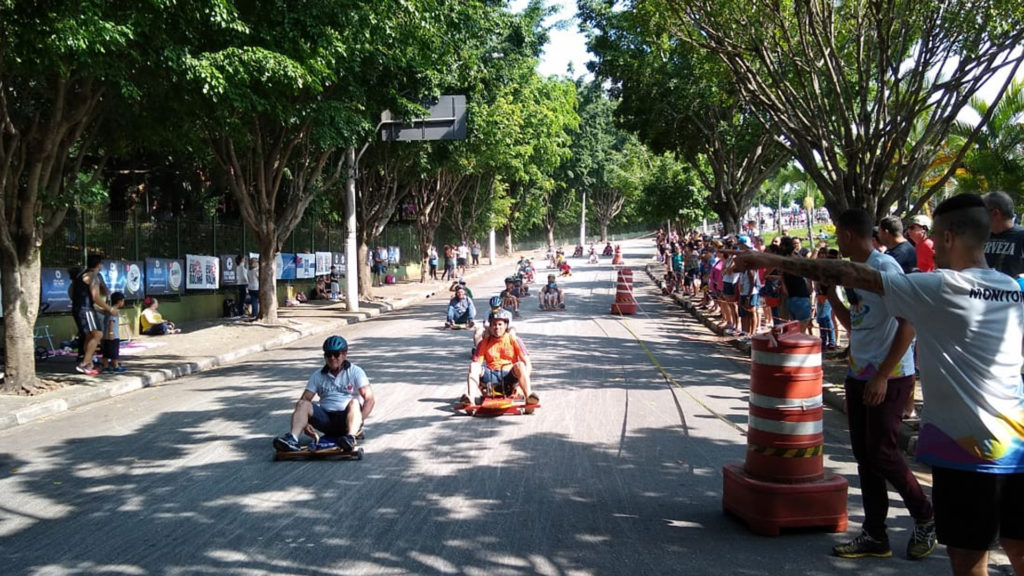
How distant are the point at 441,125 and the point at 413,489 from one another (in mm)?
16422

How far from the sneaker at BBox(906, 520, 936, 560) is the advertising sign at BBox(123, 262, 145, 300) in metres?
16.6

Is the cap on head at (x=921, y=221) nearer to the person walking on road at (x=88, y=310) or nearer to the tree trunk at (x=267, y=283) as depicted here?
the person walking on road at (x=88, y=310)

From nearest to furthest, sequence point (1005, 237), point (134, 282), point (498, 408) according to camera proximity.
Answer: point (1005, 237)
point (498, 408)
point (134, 282)

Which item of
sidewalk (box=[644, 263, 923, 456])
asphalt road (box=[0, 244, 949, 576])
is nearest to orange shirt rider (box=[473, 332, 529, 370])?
asphalt road (box=[0, 244, 949, 576])

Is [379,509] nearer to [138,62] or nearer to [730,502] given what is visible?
[730,502]

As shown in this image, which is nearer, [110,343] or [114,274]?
[110,343]

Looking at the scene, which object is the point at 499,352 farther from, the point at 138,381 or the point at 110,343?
the point at 110,343

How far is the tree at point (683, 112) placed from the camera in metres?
23.5

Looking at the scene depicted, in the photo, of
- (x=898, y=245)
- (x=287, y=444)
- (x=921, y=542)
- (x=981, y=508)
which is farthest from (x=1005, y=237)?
(x=287, y=444)

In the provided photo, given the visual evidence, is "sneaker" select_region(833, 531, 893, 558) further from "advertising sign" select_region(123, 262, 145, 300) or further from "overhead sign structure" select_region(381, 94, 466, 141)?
"overhead sign structure" select_region(381, 94, 466, 141)

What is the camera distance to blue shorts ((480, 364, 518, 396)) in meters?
9.45

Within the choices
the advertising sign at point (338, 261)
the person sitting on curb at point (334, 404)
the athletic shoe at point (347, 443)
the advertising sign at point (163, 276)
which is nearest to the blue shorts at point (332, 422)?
the person sitting on curb at point (334, 404)

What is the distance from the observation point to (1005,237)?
6.19 metres

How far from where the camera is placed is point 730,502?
543cm
